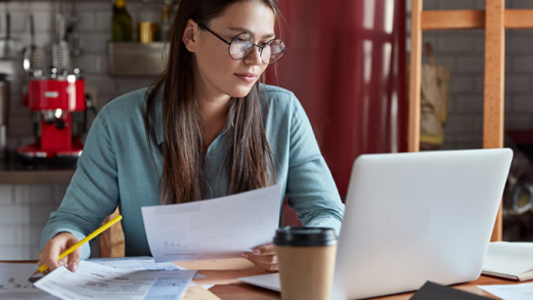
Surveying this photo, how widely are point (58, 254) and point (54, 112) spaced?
1.67 m

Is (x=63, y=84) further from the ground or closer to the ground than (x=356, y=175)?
further from the ground

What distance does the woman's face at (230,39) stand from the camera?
1289 mm

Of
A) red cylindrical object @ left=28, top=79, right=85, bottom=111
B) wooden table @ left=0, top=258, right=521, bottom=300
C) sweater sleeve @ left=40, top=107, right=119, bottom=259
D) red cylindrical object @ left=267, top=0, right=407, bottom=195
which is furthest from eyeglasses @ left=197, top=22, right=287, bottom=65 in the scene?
red cylindrical object @ left=28, top=79, right=85, bottom=111

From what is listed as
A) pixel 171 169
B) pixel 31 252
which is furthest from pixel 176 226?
pixel 31 252

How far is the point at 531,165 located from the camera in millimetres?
2881

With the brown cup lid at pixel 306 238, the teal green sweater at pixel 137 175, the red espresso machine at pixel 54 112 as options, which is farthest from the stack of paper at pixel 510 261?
the red espresso machine at pixel 54 112

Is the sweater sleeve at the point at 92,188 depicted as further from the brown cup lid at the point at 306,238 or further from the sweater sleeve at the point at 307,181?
the brown cup lid at the point at 306,238

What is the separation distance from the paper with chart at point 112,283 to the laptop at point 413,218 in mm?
149

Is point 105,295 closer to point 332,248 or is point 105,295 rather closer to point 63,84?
point 332,248

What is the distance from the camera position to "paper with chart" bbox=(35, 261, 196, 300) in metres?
0.84

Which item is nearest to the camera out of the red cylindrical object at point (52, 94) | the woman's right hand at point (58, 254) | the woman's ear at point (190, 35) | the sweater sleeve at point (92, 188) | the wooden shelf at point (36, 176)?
the woman's right hand at point (58, 254)

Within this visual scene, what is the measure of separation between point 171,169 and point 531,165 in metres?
2.27

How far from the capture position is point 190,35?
54.1 inches

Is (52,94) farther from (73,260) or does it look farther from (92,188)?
(73,260)
